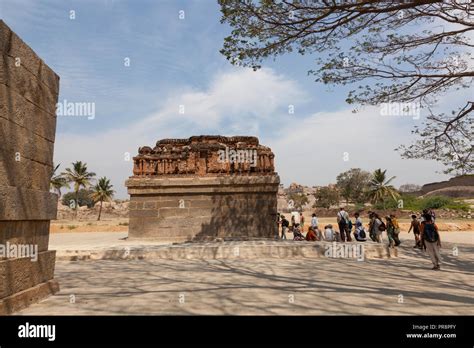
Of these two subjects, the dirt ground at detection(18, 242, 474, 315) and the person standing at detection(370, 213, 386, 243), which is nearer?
the dirt ground at detection(18, 242, 474, 315)

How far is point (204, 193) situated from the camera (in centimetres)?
1266

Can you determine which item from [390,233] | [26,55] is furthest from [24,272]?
[390,233]

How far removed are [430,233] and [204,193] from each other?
796 cm

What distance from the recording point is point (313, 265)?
7.43 metres

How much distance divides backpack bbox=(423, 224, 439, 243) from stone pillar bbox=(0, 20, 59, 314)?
305 inches

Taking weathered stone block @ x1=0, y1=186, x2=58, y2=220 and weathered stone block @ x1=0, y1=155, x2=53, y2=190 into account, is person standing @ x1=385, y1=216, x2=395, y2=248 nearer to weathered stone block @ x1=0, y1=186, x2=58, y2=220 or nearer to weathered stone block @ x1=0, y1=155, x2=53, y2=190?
weathered stone block @ x1=0, y1=186, x2=58, y2=220

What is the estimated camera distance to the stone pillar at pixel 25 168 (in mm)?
3772

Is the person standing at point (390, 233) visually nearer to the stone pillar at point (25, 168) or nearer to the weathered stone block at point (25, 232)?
the stone pillar at point (25, 168)

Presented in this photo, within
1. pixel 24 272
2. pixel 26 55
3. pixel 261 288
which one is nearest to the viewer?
pixel 24 272

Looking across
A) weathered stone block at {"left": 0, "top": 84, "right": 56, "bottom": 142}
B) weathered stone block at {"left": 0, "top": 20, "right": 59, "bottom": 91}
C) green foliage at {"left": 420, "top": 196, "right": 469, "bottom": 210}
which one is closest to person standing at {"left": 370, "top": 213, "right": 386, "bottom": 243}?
→ weathered stone block at {"left": 0, "top": 84, "right": 56, "bottom": 142}

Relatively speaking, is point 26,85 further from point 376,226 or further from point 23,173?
point 376,226

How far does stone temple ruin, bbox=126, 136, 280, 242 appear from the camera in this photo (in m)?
12.4

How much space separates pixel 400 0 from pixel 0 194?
6666 mm

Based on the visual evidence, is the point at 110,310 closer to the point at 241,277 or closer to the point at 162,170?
the point at 241,277
